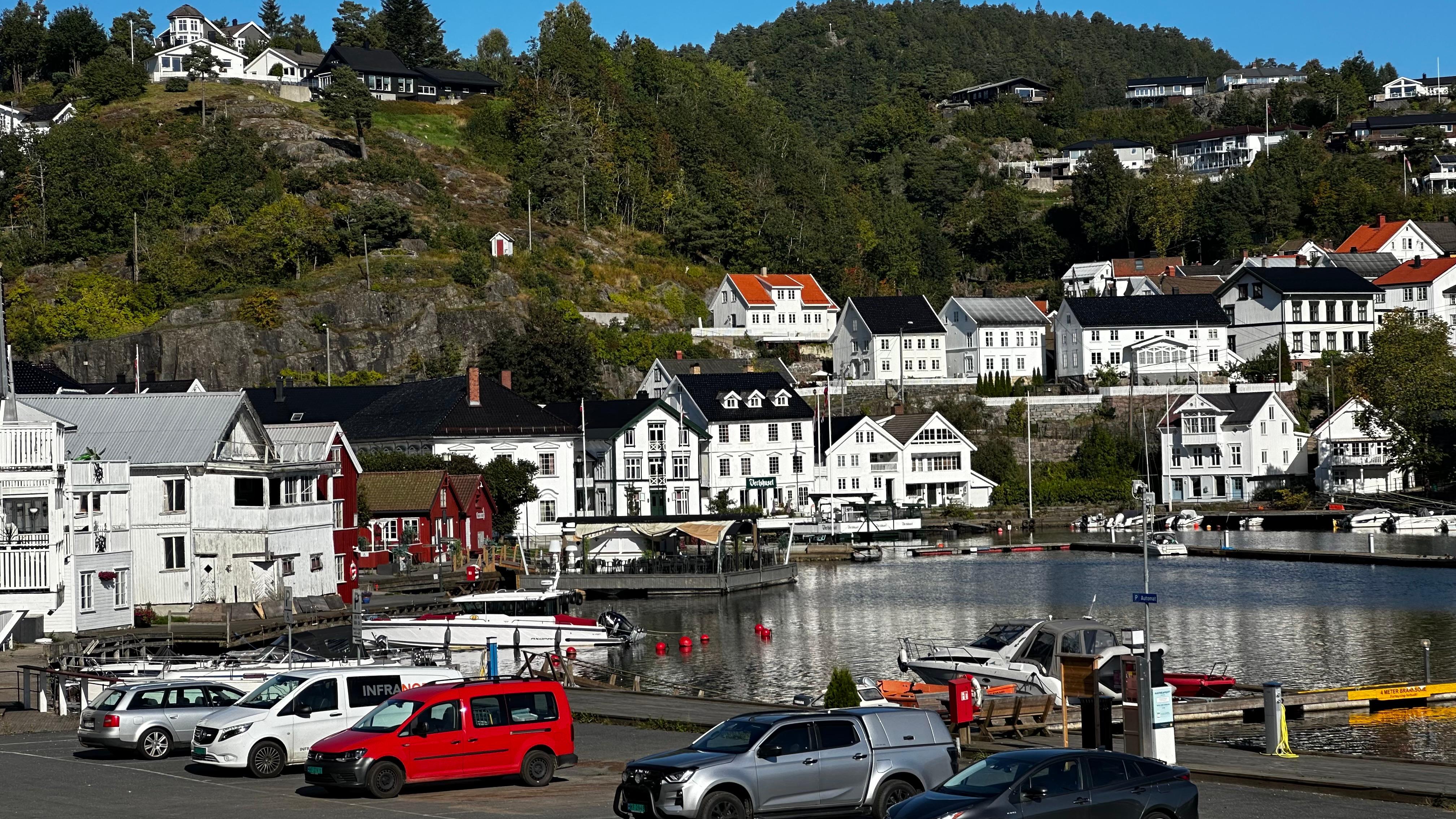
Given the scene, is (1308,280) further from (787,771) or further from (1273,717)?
(787,771)

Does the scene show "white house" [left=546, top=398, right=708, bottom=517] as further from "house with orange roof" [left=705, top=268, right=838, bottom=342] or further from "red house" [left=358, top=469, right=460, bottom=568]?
"house with orange roof" [left=705, top=268, right=838, bottom=342]

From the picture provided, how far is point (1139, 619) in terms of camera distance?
61750mm

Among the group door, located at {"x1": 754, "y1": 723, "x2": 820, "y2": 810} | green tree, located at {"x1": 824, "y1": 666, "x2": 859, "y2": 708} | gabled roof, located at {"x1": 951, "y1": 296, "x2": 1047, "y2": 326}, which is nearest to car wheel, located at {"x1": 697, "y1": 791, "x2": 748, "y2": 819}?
door, located at {"x1": 754, "y1": 723, "x2": 820, "y2": 810}

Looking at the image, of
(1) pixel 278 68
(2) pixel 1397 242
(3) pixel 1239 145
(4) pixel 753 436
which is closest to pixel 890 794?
(4) pixel 753 436

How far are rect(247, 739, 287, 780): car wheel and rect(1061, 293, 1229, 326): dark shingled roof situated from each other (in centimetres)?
10636

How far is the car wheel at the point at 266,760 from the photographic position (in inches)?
1006

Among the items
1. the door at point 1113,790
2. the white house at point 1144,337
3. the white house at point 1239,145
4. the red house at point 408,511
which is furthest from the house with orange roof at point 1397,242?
the door at point 1113,790

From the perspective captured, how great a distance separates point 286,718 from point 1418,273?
12959 cm

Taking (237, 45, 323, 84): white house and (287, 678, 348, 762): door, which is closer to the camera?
(287, 678, 348, 762): door

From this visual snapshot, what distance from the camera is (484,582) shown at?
68.1 m

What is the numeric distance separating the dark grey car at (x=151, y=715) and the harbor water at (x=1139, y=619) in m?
17.8

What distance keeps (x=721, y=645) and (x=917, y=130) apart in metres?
147

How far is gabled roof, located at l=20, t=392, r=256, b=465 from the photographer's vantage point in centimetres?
5319

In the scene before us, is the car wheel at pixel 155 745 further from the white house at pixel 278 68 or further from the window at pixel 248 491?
the white house at pixel 278 68
